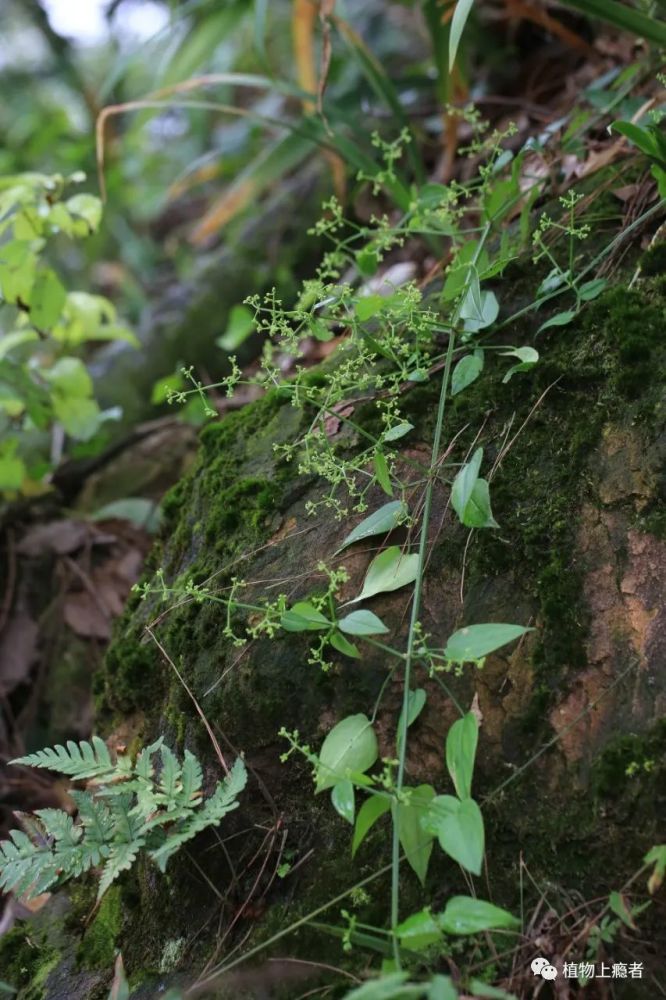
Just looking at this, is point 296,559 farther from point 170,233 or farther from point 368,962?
point 170,233

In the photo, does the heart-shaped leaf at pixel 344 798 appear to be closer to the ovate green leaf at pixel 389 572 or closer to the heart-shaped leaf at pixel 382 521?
the ovate green leaf at pixel 389 572

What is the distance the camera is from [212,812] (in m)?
1.27

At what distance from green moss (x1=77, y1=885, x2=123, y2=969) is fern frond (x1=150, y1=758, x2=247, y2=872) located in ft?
0.93

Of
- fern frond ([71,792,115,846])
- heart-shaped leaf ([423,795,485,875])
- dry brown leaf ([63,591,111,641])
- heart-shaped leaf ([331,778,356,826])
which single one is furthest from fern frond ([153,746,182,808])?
dry brown leaf ([63,591,111,641])

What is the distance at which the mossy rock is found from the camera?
123cm

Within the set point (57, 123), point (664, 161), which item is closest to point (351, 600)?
point (664, 161)

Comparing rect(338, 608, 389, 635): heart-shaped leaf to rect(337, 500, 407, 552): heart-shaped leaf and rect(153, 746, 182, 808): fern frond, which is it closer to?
rect(337, 500, 407, 552): heart-shaped leaf

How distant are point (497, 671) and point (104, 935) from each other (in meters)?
0.89

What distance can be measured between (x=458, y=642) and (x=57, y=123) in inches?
174

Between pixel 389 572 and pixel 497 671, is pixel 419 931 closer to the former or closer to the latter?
pixel 497 671

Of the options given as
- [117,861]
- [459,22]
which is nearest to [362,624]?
[117,861]

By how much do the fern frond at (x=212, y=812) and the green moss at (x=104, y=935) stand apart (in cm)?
28

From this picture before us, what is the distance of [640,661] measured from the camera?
126cm

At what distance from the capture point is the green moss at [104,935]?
1.44 meters
